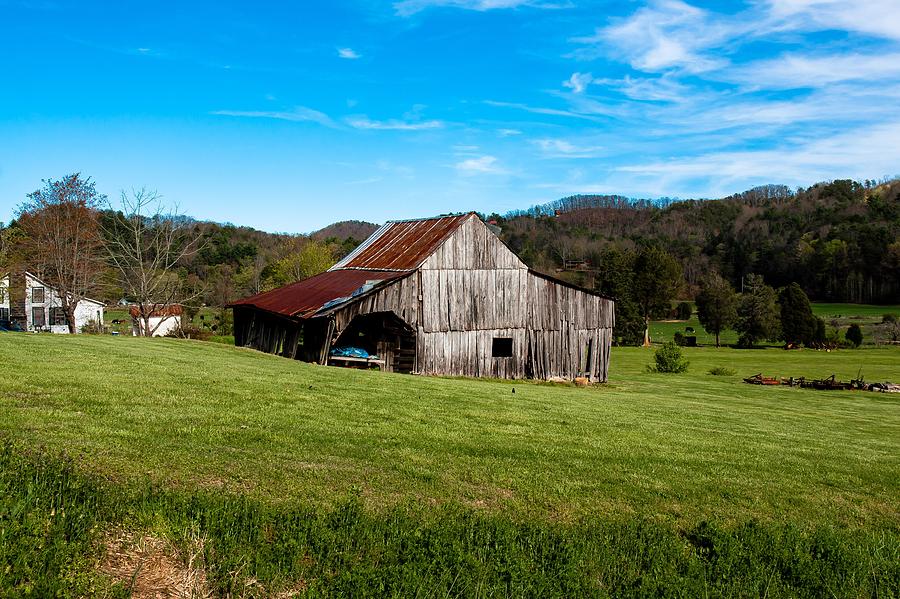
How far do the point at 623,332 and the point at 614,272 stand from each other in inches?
342

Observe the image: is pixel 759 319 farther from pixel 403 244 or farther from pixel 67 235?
pixel 67 235

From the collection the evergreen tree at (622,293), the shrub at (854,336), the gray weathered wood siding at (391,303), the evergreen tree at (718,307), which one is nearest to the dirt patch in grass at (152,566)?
the gray weathered wood siding at (391,303)

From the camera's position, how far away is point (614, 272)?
8688 cm

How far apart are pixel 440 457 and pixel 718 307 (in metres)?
80.9

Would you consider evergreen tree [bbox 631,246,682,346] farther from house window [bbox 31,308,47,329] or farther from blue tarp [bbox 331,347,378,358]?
blue tarp [bbox 331,347,378,358]

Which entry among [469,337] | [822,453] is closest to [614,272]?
[469,337]

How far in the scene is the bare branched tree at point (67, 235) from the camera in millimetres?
48594

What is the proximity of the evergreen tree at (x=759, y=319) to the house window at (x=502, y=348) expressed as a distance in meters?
56.6

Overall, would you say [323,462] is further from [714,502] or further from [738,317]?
[738,317]

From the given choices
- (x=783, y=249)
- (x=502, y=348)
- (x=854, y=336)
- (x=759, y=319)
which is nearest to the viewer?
(x=502, y=348)

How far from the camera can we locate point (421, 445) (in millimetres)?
10266

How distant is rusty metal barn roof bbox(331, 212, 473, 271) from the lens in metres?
31.4

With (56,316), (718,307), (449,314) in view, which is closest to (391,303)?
(449,314)

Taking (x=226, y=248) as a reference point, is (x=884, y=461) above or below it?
below
